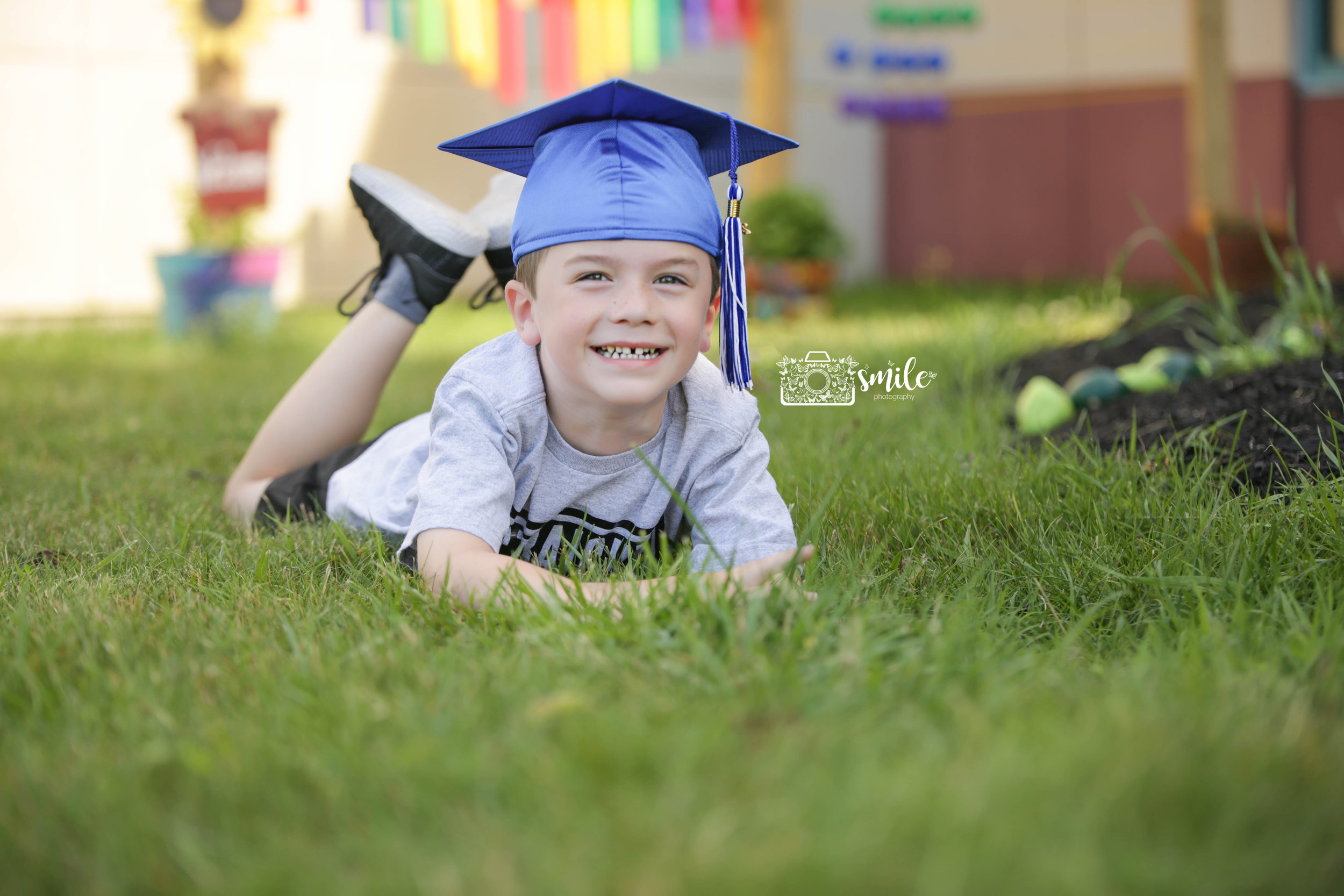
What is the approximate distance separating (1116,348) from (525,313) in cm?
279

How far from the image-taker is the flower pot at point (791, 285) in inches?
247

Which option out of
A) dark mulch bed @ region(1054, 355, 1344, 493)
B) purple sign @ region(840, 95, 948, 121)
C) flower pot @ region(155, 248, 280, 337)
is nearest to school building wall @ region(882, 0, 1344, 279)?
purple sign @ region(840, 95, 948, 121)

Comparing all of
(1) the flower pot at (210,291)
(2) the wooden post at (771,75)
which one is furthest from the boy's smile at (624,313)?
(2) the wooden post at (771,75)

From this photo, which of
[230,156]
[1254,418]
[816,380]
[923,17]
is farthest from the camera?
[923,17]

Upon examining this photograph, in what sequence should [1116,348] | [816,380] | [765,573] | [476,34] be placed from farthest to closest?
[476,34]
[1116,348]
[816,380]
[765,573]

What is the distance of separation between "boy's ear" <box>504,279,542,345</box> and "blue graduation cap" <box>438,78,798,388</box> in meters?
0.06

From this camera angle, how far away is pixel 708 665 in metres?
1.28

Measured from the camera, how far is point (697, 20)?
7.63 m

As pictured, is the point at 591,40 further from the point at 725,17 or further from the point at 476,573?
the point at 476,573

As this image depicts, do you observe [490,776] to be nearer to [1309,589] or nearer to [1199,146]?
[1309,589]

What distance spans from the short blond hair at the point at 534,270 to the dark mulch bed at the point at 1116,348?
215 cm

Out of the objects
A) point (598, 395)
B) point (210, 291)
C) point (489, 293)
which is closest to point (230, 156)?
point (210, 291)

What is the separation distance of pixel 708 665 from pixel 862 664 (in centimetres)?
18

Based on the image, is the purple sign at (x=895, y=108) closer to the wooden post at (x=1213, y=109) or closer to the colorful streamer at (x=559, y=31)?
the colorful streamer at (x=559, y=31)
